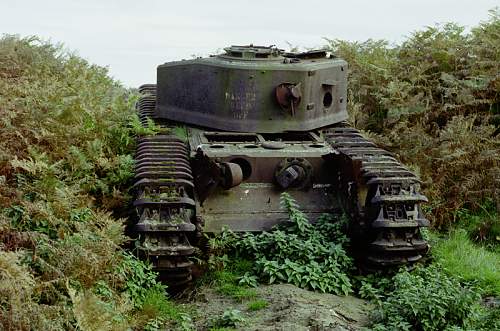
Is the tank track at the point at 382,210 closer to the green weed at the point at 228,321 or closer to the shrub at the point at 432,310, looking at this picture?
the shrub at the point at 432,310

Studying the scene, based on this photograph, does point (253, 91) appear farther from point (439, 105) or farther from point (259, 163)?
point (439, 105)

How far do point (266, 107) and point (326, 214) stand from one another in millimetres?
1670

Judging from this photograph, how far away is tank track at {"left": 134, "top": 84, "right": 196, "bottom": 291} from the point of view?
Result: 843cm

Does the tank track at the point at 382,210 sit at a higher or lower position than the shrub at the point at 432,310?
higher

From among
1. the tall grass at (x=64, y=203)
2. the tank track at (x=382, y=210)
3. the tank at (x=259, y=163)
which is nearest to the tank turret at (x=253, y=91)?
the tank at (x=259, y=163)

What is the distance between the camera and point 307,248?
9.05 m

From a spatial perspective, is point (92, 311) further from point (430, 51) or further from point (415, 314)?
point (430, 51)

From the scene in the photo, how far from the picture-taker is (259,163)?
31.5ft

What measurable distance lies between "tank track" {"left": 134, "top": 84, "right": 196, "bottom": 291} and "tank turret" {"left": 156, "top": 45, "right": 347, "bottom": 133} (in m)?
1.66

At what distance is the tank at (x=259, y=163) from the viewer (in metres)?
8.73

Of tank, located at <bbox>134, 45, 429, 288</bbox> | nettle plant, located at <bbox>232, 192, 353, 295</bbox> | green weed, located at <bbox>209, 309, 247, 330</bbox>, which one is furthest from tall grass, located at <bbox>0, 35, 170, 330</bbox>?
nettle plant, located at <bbox>232, 192, 353, 295</bbox>

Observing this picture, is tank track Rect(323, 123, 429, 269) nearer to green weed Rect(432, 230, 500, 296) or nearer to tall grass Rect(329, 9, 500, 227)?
green weed Rect(432, 230, 500, 296)

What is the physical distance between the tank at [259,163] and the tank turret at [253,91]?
0.01 meters

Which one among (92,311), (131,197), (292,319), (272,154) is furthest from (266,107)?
(92,311)
